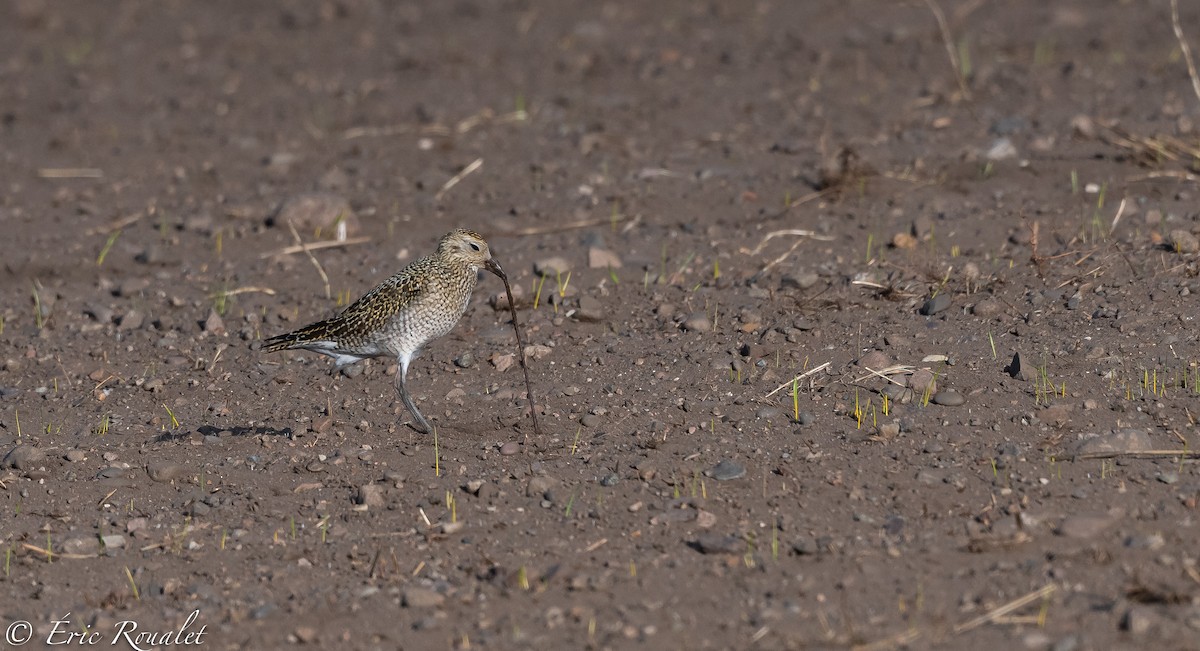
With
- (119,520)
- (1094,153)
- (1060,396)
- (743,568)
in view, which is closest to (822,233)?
(1094,153)

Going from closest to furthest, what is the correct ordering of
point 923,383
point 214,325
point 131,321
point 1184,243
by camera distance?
point 923,383
point 1184,243
point 214,325
point 131,321

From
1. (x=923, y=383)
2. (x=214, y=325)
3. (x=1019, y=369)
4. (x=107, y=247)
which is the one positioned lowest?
(x=107, y=247)

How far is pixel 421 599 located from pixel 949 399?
321cm

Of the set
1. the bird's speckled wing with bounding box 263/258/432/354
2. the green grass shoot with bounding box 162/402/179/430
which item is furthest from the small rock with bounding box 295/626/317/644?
the green grass shoot with bounding box 162/402/179/430

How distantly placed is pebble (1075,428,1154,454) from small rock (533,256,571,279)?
4393 millimetres

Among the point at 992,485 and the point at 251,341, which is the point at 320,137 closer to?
the point at 251,341

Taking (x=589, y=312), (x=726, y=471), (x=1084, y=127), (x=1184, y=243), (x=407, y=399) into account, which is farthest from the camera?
(x=1084, y=127)

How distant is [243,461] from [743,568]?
3066mm

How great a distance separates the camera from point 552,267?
10.9 meters

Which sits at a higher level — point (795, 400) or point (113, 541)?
point (795, 400)

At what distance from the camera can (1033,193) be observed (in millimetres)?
11422

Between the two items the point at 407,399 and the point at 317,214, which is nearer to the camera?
the point at 407,399

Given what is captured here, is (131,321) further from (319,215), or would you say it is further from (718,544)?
(718,544)

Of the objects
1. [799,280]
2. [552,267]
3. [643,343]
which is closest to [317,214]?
[552,267]
